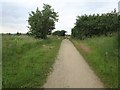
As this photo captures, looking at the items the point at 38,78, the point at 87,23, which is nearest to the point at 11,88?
the point at 38,78

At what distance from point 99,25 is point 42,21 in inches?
552

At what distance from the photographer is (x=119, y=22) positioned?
49656 mm

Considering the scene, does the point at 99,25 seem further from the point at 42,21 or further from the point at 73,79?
the point at 73,79

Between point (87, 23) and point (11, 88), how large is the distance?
52.1m

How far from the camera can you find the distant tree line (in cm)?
5087

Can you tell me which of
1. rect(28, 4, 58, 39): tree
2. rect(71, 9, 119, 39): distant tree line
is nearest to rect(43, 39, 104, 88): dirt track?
rect(71, 9, 119, 39): distant tree line

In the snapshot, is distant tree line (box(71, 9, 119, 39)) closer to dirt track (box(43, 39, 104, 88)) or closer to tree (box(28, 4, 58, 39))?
tree (box(28, 4, 58, 39))

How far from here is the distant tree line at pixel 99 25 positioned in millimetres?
50866

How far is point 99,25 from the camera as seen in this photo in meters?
55.7

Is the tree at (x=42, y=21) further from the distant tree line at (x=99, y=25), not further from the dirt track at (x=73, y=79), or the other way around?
the dirt track at (x=73, y=79)

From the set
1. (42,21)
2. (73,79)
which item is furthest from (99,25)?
(73,79)

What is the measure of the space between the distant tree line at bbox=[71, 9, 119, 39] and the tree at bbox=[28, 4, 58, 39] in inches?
259

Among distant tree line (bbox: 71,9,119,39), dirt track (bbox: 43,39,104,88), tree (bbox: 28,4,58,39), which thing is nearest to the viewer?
dirt track (bbox: 43,39,104,88)

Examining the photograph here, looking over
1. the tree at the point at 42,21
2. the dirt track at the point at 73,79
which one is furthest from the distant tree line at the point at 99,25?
the dirt track at the point at 73,79
